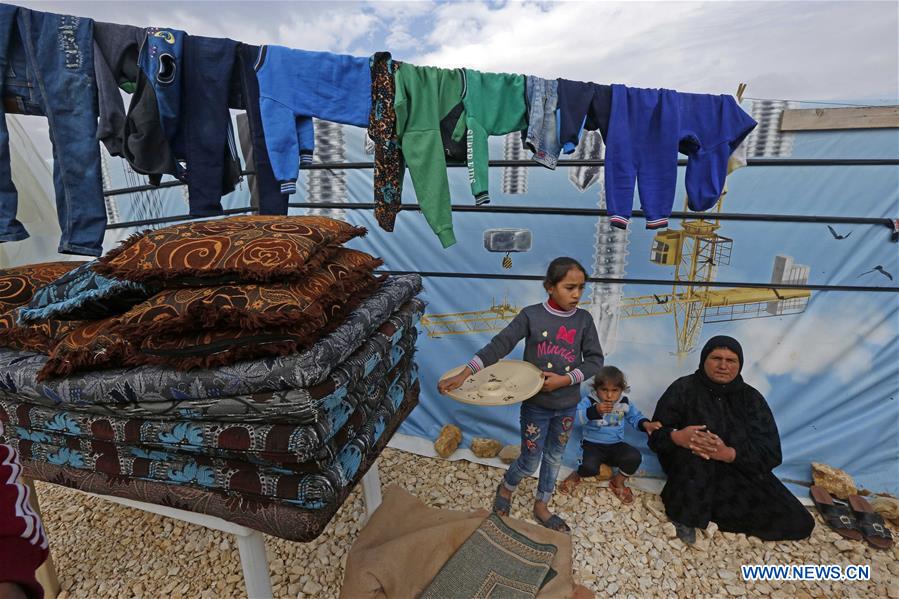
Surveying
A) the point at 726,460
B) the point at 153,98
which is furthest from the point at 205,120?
the point at 726,460

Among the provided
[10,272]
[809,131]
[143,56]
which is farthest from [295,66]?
[809,131]

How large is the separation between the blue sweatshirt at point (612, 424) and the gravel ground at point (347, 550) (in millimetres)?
413

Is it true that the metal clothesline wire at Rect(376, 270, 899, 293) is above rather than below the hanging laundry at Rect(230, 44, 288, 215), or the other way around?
below

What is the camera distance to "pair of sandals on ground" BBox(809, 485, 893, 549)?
100 inches

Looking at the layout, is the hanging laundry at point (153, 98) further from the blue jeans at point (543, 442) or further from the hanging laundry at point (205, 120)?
the blue jeans at point (543, 442)

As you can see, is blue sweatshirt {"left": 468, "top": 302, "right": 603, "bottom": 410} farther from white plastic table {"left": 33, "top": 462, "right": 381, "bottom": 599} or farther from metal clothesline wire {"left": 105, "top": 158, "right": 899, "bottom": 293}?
white plastic table {"left": 33, "top": 462, "right": 381, "bottom": 599}

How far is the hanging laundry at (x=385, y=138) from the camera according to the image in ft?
6.34

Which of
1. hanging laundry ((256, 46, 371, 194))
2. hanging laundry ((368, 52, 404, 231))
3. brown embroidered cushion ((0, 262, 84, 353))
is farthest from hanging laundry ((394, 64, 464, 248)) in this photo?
brown embroidered cushion ((0, 262, 84, 353))

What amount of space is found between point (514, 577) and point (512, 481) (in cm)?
72

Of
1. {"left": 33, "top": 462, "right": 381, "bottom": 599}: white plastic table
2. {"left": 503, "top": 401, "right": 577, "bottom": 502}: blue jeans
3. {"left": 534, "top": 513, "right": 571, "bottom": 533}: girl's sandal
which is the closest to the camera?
{"left": 33, "top": 462, "right": 381, "bottom": 599}: white plastic table

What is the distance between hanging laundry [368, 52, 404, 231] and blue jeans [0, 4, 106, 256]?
1.12 meters

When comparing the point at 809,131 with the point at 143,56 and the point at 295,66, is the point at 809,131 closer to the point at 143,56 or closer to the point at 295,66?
the point at 295,66

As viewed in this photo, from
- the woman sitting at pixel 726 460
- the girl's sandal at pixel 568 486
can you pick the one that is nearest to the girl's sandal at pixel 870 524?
the woman sitting at pixel 726 460

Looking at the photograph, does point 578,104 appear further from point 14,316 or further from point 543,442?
point 14,316
